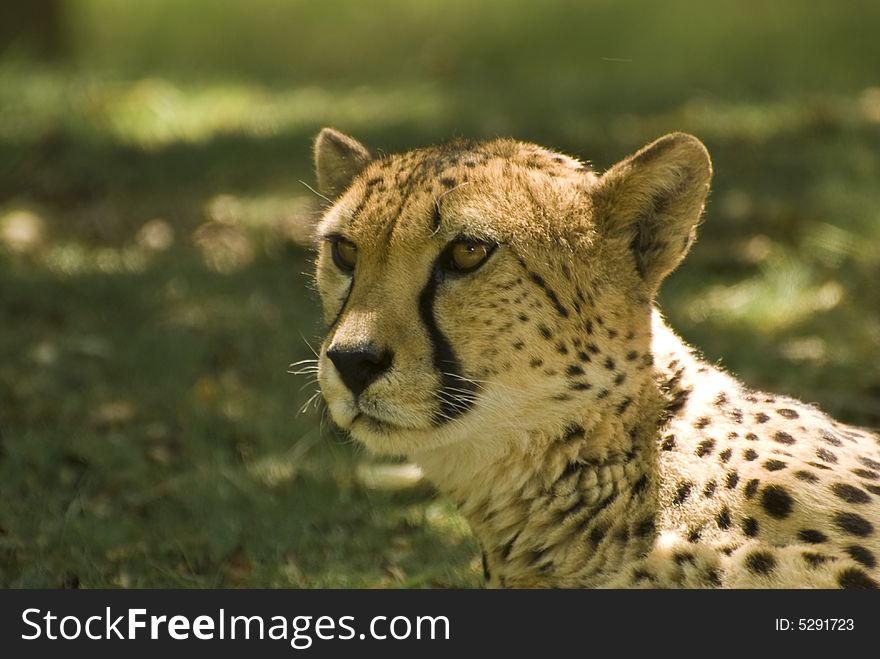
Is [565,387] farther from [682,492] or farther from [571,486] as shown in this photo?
[682,492]

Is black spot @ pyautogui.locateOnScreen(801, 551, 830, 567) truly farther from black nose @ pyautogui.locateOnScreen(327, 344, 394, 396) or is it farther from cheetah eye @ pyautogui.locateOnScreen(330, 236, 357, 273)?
cheetah eye @ pyautogui.locateOnScreen(330, 236, 357, 273)

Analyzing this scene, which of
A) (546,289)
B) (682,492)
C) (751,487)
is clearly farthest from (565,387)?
(751,487)

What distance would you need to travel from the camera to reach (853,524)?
271 cm

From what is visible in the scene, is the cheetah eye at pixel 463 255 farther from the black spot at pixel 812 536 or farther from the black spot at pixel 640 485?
the black spot at pixel 812 536

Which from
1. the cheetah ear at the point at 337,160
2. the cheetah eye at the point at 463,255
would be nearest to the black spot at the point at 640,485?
the cheetah eye at the point at 463,255

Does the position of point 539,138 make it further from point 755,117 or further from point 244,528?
point 244,528

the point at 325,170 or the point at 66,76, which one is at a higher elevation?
the point at 325,170

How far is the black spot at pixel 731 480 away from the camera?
283cm

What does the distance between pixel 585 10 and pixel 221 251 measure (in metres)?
6.00

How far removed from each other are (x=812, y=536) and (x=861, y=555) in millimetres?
101

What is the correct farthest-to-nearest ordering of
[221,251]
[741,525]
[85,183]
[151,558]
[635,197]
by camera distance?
[85,183] → [221,251] → [151,558] → [635,197] → [741,525]

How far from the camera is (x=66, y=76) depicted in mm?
8836

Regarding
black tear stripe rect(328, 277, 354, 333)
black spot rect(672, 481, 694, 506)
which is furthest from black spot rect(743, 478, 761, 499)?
black tear stripe rect(328, 277, 354, 333)

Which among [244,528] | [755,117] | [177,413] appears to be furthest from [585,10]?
[244,528]
